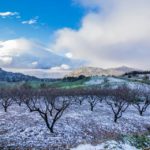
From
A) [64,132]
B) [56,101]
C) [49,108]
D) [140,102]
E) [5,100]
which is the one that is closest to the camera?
[64,132]

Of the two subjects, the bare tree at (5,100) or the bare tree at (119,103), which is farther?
the bare tree at (5,100)

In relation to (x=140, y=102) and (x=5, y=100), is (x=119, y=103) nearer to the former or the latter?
(x=5, y=100)

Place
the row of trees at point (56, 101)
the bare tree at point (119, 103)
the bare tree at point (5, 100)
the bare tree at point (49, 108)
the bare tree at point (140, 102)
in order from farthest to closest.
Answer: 1. the bare tree at point (140, 102)
2. the bare tree at point (5, 100)
3. the bare tree at point (119, 103)
4. the row of trees at point (56, 101)
5. the bare tree at point (49, 108)

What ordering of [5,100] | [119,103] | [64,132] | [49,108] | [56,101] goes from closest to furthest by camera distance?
[64,132]
[5,100]
[49,108]
[119,103]
[56,101]

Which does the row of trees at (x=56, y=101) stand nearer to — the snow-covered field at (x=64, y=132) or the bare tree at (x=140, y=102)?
the bare tree at (x=140, y=102)

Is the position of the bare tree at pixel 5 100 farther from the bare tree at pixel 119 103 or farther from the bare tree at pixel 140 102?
the bare tree at pixel 140 102

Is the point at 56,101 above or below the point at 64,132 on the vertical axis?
above

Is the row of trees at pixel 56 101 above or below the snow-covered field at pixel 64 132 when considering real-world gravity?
above

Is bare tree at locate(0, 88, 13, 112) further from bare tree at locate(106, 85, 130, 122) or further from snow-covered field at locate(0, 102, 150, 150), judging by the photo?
bare tree at locate(106, 85, 130, 122)

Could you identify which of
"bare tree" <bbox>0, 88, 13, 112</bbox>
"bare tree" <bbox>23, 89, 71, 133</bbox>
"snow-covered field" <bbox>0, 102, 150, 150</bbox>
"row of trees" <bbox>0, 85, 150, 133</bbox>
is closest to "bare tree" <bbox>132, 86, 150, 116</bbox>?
"row of trees" <bbox>0, 85, 150, 133</bbox>

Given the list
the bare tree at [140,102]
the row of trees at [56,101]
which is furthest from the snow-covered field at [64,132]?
the bare tree at [140,102]

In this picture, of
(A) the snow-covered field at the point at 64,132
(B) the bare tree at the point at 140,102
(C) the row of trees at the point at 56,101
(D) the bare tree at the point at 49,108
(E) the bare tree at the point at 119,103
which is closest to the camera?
(A) the snow-covered field at the point at 64,132

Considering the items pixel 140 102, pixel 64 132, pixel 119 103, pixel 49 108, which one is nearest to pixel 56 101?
pixel 49 108

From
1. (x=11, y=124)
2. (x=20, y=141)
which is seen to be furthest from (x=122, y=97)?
(x=20, y=141)
